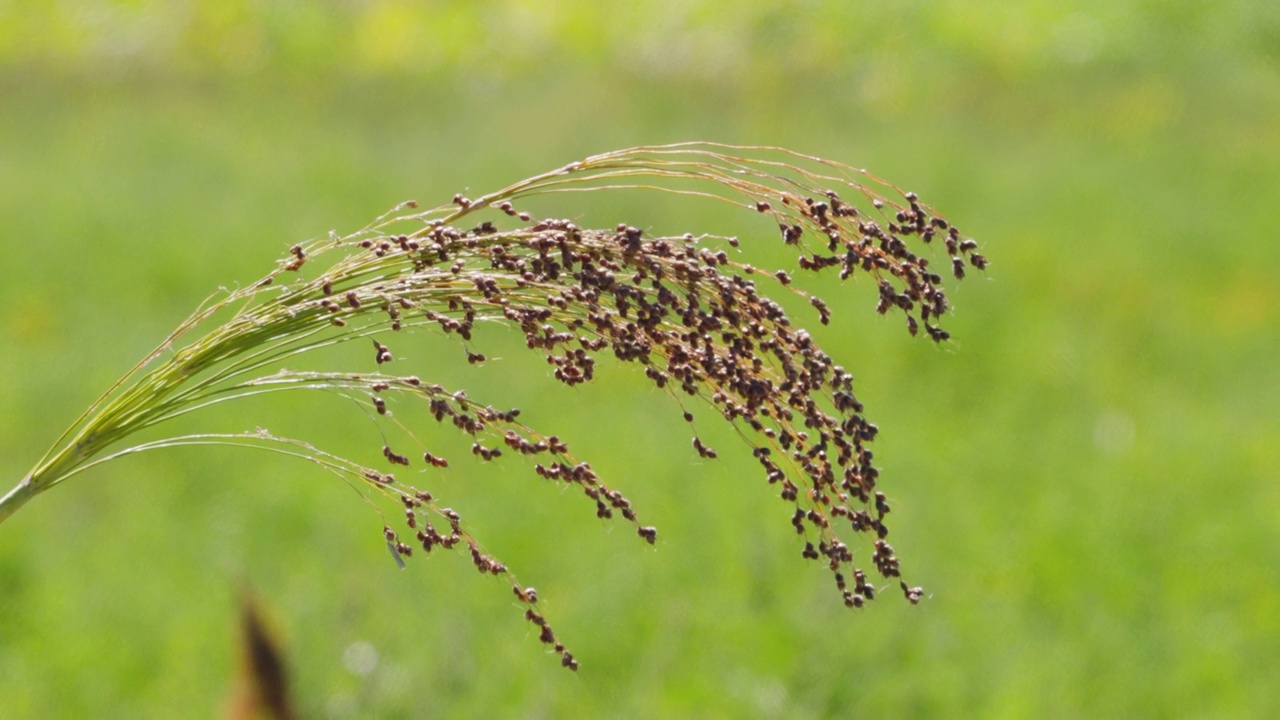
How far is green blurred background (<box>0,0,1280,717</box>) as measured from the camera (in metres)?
6.86

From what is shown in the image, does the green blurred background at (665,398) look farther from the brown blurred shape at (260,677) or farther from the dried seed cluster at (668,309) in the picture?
the brown blurred shape at (260,677)

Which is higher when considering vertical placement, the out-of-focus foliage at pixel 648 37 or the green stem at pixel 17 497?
the out-of-focus foliage at pixel 648 37

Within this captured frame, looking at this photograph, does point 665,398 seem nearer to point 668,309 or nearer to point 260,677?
point 668,309

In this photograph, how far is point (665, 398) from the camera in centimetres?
1050

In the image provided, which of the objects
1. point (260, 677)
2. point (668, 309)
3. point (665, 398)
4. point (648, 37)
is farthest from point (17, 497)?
point (648, 37)

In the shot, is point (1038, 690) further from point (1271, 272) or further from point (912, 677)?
point (1271, 272)

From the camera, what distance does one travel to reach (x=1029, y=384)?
1104cm

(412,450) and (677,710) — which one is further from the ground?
(412,450)

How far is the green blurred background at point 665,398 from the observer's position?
6855 millimetres

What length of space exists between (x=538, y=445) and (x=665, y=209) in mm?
11660

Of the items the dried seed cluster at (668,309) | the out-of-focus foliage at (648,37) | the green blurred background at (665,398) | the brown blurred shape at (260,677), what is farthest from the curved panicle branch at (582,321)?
the out-of-focus foliage at (648,37)

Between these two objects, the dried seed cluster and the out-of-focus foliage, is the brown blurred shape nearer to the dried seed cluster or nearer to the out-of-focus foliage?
the dried seed cluster

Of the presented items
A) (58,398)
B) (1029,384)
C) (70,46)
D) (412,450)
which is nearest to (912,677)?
(412,450)

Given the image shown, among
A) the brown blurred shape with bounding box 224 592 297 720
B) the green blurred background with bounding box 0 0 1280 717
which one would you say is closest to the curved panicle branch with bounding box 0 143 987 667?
the brown blurred shape with bounding box 224 592 297 720
